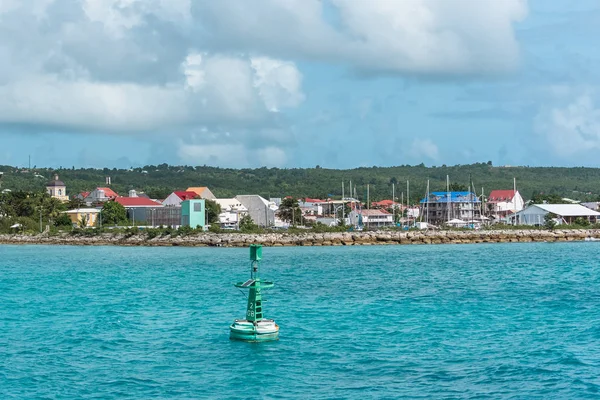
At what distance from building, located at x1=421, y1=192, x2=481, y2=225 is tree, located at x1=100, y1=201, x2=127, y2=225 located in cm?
4660

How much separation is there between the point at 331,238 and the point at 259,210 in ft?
129

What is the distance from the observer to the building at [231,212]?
122363mm

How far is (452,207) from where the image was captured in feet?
429

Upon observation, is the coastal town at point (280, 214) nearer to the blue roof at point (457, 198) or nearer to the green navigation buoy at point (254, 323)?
the blue roof at point (457, 198)

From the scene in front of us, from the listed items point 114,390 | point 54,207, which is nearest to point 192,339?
point 114,390

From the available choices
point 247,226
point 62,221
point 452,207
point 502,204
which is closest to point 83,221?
point 62,221

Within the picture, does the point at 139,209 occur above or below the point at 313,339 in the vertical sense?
above

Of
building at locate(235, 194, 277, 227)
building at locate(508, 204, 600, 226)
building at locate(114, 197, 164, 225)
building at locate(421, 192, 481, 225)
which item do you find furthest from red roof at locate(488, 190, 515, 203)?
building at locate(114, 197, 164, 225)

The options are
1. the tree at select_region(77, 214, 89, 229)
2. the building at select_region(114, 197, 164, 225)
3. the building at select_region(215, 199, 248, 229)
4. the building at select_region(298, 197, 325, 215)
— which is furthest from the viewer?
the building at select_region(298, 197, 325, 215)

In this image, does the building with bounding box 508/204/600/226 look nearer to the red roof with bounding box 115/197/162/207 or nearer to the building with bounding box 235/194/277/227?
the building with bounding box 235/194/277/227

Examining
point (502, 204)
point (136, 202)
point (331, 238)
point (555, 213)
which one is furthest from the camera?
point (502, 204)

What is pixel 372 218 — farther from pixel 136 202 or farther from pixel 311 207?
pixel 136 202

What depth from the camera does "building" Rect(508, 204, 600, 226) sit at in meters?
115

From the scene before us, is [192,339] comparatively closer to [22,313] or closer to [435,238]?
[22,313]
